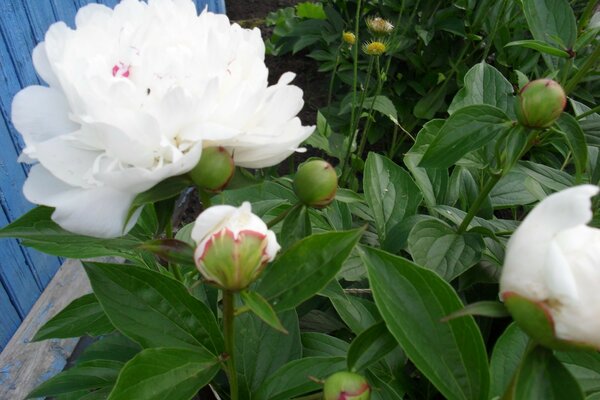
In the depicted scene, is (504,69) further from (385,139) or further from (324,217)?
(324,217)

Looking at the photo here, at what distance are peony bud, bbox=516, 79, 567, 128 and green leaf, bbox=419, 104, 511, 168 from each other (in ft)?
0.34

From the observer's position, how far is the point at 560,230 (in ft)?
1.12

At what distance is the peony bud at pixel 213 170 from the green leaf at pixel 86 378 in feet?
1.26

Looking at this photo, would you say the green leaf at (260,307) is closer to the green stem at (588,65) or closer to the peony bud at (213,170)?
the peony bud at (213,170)

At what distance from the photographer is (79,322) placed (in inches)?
29.5

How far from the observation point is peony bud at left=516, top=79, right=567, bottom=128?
0.52 metres

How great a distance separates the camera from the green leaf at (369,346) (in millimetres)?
459

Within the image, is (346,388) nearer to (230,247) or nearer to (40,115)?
(230,247)

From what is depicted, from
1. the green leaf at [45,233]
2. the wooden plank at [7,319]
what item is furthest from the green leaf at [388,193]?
the wooden plank at [7,319]

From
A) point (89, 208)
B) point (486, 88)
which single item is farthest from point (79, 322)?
point (486, 88)

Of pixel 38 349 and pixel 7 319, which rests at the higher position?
pixel 7 319

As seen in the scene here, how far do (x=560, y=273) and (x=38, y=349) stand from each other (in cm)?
157

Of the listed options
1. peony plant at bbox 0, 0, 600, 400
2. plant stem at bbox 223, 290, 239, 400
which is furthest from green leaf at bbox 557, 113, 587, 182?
plant stem at bbox 223, 290, 239, 400

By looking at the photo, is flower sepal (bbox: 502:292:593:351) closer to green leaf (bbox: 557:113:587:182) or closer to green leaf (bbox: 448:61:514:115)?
green leaf (bbox: 557:113:587:182)
